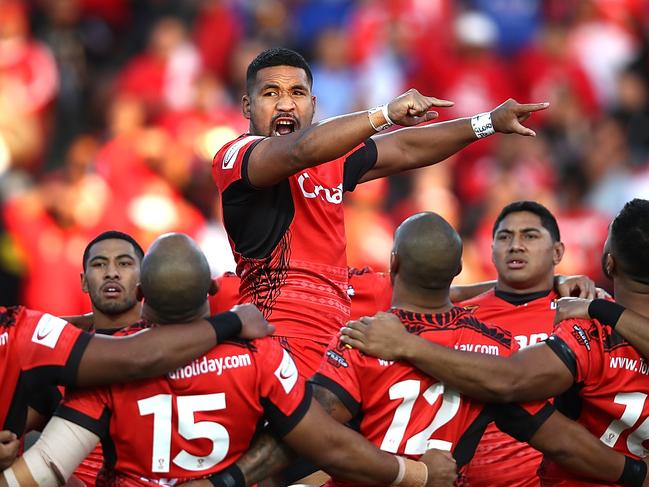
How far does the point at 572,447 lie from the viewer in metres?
4.74

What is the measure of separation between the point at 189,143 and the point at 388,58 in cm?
239

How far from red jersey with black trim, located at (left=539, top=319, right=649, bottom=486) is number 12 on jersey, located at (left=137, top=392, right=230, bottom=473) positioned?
1371mm

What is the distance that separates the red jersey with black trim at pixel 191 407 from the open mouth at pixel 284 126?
1.23 m

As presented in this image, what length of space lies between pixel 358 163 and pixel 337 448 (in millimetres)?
1544

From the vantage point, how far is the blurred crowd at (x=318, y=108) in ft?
36.2

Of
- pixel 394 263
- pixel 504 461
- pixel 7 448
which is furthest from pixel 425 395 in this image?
pixel 7 448

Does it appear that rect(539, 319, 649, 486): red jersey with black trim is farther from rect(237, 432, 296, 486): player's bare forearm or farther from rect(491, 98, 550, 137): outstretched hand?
rect(237, 432, 296, 486): player's bare forearm

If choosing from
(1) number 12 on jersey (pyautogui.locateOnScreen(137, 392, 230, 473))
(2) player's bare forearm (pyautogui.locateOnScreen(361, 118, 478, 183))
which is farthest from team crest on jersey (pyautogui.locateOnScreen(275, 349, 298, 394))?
(2) player's bare forearm (pyautogui.locateOnScreen(361, 118, 478, 183))

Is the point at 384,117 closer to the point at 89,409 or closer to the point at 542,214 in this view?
the point at 89,409

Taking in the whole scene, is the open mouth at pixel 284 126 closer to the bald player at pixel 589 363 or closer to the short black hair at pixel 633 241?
the bald player at pixel 589 363

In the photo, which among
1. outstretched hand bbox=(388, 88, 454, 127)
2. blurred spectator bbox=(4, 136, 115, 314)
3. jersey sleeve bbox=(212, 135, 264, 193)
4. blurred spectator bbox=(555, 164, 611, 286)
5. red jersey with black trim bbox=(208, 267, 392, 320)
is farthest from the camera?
blurred spectator bbox=(555, 164, 611, 286)

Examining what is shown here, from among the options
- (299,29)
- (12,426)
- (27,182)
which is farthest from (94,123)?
(12,426)

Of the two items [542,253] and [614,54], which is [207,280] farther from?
[614,54]

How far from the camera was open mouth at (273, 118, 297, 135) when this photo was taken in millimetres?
5410
